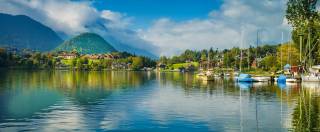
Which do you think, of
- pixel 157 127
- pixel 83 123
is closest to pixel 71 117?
pixel 83 123

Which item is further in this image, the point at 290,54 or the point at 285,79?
the point at 290,54

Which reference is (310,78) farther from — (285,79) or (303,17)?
(303,17)

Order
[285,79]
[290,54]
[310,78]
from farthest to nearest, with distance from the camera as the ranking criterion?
[290,54]
[285,79]
[310,78]

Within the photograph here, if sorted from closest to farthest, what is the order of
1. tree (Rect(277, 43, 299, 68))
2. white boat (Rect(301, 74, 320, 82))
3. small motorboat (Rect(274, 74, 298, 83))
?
white boat (Rect(301, 74, 320, 82)) → small motorboat (Rect(274, 74, 298, 83)) → tree (Rect(277, 43, 299, 68))

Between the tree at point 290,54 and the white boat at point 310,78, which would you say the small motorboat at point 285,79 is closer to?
the white boat at point 310,78

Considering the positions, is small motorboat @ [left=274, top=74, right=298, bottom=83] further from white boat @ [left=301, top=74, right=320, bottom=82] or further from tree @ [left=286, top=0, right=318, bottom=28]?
tree @ [left=286, top=0, right=318, bottom=28]

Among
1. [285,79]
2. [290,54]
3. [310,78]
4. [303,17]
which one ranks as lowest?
[285,79]

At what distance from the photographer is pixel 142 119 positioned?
4003 cm

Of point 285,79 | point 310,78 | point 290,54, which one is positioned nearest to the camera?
point 310,78

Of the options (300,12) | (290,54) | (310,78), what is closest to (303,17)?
(300,12)

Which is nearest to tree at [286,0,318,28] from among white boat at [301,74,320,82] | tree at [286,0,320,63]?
tree at [286,0,320,63]

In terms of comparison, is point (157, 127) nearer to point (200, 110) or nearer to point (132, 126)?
point (132, 126)

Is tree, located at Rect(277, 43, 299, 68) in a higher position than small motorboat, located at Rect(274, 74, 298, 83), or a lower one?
higher

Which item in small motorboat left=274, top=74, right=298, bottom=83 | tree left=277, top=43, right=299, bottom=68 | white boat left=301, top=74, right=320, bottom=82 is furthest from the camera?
tree left=277, top=43, right=299, bottom=68
